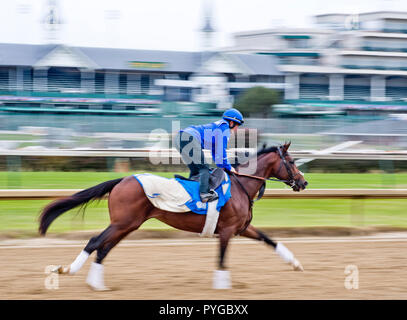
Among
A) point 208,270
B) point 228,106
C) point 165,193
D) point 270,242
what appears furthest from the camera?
point 228,106

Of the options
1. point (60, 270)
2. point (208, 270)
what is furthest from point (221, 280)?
point (60, 270)

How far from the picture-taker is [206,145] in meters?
5.45

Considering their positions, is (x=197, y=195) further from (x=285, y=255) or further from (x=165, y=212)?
(x=285, y=255)

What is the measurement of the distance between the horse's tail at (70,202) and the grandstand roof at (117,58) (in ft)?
114

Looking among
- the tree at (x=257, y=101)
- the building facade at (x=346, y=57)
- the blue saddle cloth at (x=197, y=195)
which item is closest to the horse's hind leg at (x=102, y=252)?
the blue saddle cloth at (x=197, y=195)

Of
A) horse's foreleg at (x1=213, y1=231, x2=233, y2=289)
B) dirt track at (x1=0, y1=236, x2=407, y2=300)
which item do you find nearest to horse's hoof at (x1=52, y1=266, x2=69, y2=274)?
dirt track at (x1=0, y1=236, x2=407, y2=300)

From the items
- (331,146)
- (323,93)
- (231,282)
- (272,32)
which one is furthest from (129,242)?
(272,32)

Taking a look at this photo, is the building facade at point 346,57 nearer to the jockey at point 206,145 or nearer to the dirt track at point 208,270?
the dirt track at point 208,270

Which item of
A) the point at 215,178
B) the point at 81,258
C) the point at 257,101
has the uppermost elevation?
the point at 257,101

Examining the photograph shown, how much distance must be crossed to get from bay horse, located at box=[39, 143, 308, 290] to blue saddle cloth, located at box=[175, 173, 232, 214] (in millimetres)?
67

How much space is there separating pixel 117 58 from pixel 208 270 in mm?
36264

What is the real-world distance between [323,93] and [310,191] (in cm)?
3877

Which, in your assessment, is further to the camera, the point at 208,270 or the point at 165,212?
the point at 208,270

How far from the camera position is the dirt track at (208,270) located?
518 cm
